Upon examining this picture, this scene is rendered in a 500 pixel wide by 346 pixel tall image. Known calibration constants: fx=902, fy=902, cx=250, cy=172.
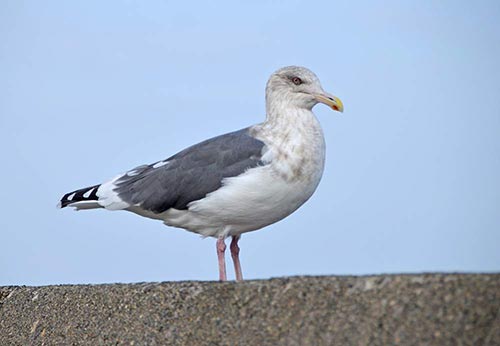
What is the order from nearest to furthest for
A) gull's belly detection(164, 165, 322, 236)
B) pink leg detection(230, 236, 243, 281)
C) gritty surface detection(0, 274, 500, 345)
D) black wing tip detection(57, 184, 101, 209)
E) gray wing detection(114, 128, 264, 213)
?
1. gritty surface detection(0, 274, 500, 345)
2. gull's belly detection(164, 165, 322, 236)
3. gray wing detection(114, 128, 264, 213)
4. pink leg detection(230, 236, 243, 281)
5. black wing tip detection(57, 184, 101, 209)

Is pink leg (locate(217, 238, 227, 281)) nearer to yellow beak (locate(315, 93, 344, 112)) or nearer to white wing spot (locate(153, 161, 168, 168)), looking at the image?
white wing spot (locate(153, 161, 168, 168))

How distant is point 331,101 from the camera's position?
639 cm

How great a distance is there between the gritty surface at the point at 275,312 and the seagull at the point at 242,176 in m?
0.83

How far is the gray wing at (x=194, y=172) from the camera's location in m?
→ 6.04

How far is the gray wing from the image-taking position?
19.8 feet

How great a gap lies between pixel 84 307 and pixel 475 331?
298 cm

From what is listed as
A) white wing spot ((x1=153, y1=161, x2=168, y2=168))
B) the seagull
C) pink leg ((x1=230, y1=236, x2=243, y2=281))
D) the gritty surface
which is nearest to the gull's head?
the seagull

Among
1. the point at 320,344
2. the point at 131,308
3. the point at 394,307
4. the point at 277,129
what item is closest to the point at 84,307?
the point at 131,308

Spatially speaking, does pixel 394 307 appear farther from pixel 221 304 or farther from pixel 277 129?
pixel 277 129

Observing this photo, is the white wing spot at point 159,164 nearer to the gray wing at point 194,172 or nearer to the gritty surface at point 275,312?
the gray wing at point 194,172

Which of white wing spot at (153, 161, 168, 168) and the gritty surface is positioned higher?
white wing spot at (153, 161, 168, 168)

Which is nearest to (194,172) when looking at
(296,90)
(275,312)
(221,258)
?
(221,258)

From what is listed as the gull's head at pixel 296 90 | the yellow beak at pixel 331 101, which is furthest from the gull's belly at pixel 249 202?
the gull's head at pixel 296 90

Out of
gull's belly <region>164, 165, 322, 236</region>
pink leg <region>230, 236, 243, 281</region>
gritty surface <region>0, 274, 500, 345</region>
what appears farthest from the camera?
pink leg <region>230, 236, 243, 281</region>
